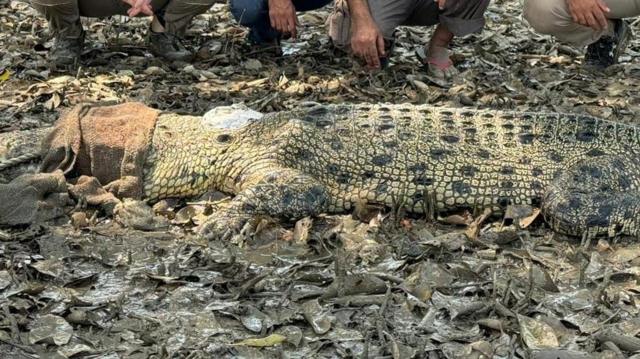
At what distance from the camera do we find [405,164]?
15.2 ft

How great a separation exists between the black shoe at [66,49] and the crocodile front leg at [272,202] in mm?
2847

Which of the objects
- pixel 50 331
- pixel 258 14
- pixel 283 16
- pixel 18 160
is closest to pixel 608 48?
pixel 283 16

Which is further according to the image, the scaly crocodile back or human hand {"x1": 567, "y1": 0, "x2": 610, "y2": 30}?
human hand {"x1": 567, "y1": 0, "x2": 610, "y2": 30}

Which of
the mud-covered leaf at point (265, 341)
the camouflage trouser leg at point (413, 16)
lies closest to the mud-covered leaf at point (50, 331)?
the mud-covered leaf at point (265, 341)

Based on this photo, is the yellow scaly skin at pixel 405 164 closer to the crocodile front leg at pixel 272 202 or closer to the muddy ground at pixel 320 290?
the crocodile front leg at pixel 272 202

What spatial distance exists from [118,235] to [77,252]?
0.24 m

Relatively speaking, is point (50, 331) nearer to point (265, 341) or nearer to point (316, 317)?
point (265, 341)

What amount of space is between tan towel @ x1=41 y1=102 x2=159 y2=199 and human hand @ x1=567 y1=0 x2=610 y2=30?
10.3 feet

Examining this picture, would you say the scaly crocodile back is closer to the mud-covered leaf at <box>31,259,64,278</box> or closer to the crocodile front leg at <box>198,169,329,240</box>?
the crocodile front leg at <box>198,169,329,240</box>

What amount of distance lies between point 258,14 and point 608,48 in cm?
267

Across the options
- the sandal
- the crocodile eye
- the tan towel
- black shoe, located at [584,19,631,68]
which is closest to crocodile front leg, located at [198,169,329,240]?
the crocodile eye

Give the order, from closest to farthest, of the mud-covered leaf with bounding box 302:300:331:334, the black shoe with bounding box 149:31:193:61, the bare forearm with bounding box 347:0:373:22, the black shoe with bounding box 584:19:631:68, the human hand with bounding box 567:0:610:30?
the mud-covered leaf with bounding box 302:300:331:334, the human hand with bounding box 567:0:610:30, the bare forearm with bounding box 347:0:373:22, the black shoe with bounding box 584:19:631:68, the black shoe with bounding box 149:31:193:61

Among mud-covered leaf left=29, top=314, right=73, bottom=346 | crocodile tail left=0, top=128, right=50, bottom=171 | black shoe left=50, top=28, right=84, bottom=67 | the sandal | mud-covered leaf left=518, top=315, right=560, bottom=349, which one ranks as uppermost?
crocodile tail left=0, top=128, right=50, bottom=171

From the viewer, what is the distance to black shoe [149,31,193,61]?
7035 millimetres
